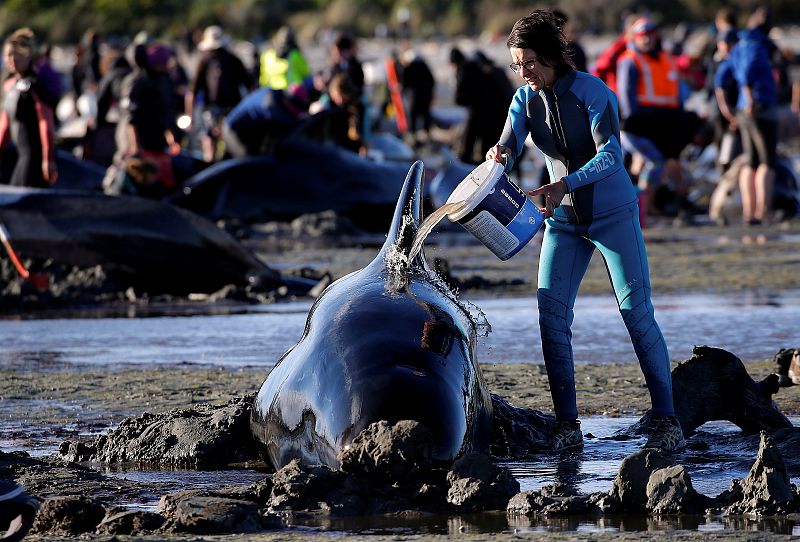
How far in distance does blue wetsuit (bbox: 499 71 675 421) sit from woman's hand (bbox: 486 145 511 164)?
0.04 m

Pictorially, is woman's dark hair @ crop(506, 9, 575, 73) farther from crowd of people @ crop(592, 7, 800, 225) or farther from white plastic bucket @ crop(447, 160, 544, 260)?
crowd of people @ crop(592, 7, 800, 225)

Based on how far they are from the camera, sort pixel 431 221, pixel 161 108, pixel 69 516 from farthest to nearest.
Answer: pixel 161 108 < pixel 431 221 < pixel 69 516

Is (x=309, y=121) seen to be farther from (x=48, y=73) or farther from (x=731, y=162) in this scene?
(x=48, y=73)

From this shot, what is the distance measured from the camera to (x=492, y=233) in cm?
671

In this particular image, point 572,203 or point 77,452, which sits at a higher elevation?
point 572,203

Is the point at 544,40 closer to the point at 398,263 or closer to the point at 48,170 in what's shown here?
the point at 398,263

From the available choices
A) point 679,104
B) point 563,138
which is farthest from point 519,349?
point 679,104

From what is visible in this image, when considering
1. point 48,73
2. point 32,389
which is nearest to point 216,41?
point 48,73

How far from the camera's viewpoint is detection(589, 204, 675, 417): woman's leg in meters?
7.44

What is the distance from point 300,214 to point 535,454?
44.8ft

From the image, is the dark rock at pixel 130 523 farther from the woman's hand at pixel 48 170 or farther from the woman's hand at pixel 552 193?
the woman's hand at pixel 48 170

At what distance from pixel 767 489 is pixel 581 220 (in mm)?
1953

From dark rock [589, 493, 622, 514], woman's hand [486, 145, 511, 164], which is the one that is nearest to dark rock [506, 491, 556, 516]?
dark rock [589, 493, 622, 514]

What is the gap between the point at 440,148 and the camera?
27.8m
